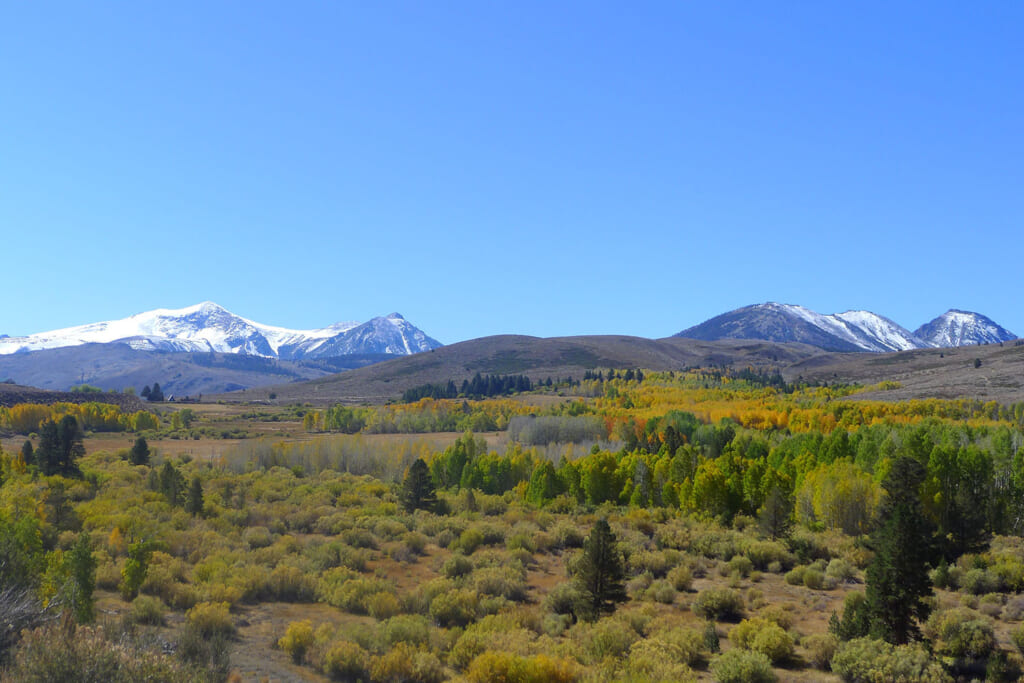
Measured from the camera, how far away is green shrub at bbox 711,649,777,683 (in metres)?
23.3

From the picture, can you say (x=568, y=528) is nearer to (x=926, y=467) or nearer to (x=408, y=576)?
(x=408, y=576)

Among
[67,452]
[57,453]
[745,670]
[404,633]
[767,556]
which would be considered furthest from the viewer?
[67,452]

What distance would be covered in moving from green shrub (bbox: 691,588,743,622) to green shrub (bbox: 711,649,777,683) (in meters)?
8.85

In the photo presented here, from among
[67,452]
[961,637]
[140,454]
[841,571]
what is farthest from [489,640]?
[140,454]

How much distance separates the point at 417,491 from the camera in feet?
198

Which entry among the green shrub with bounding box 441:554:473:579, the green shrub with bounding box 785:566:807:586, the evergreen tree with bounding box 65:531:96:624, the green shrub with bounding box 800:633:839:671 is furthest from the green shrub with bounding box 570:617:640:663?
the evergreen tree with bounding box 65:531:96:624

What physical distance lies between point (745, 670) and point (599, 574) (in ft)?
31.0

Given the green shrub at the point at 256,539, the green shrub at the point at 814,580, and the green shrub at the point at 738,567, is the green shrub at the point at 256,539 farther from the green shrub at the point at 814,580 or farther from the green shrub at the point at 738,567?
the green shrub at the point at 814,580

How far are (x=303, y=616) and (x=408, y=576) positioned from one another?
9212 millimetres

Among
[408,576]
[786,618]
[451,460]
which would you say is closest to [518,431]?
[451,460]

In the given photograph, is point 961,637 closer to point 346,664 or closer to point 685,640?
point 685,640

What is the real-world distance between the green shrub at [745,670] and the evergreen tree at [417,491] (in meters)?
39.3

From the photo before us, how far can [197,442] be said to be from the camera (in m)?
129

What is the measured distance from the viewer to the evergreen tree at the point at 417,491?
197 feet
